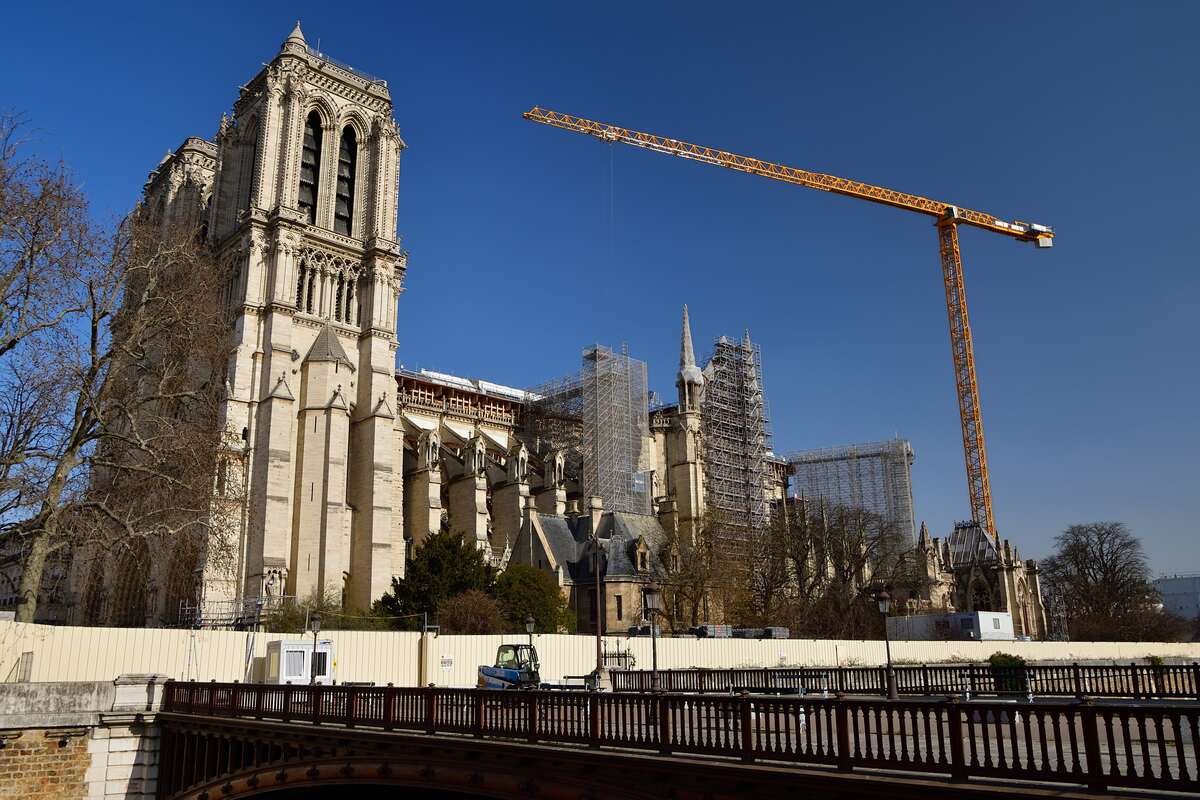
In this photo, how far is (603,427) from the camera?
218 ft

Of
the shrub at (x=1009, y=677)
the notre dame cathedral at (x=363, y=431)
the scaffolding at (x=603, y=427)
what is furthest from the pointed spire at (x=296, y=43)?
the shrub at (x=1009, y=677)

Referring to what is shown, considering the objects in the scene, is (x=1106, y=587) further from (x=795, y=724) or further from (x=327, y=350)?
(x=795, y=724)

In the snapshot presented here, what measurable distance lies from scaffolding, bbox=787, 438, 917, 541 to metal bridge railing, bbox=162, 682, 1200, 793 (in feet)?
295

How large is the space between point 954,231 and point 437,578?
230 feet

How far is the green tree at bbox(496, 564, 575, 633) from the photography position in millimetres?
43156

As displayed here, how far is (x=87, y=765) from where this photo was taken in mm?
22219

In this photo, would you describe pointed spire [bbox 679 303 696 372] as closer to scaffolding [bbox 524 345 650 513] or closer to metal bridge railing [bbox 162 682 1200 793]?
scaffolding [bbox 524 345 650 513]

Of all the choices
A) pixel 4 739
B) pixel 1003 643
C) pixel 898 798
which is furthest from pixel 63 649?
pixel 1003 643

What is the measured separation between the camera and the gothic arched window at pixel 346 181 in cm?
5962

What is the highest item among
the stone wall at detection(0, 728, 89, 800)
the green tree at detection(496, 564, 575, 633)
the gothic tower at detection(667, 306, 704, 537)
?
the gothic tower at detection(667, 306, 704, 537)

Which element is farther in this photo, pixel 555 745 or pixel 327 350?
pixel 327 350

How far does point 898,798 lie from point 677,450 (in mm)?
60358

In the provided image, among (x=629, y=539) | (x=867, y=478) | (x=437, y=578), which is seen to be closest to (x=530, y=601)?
(x=437, y=578)

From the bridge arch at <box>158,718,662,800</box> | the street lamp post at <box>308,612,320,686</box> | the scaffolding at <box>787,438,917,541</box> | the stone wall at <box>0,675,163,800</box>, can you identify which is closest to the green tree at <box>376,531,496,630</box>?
the street lamp post at <box>308,612,320,686</box>
